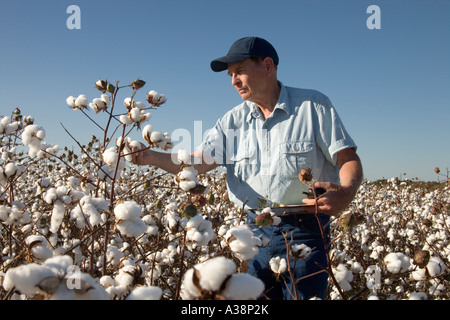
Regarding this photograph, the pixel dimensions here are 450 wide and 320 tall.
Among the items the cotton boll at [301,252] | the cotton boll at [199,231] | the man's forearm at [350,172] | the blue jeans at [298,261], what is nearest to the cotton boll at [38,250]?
the cotton boll at [199,231]

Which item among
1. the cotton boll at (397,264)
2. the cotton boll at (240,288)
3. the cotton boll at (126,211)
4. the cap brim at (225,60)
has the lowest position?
the cotton boll at (397,264)

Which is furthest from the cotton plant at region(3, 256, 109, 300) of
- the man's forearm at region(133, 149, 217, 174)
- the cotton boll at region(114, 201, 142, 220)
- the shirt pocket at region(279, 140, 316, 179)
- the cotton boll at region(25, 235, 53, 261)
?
the shirt pocket at region(279, 140, 316, 179)

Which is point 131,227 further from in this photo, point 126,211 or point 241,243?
point 241,243

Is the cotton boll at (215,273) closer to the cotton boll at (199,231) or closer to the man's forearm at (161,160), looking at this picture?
the cotton boll at (199,231)

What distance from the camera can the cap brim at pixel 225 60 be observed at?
246 cm

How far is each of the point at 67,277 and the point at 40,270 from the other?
0.05 meters

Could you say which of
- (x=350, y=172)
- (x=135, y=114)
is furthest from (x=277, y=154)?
(x=135, y=114)

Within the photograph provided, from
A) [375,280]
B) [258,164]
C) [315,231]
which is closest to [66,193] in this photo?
[258,164]

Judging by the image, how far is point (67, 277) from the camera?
69cm

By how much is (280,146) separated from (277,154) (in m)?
0.06

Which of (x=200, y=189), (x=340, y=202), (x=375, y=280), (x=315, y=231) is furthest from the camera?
(x=315, y=231)

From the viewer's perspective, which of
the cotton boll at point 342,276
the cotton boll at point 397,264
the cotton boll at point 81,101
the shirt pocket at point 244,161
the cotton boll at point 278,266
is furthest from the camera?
the shirt pocket at point 244,161
